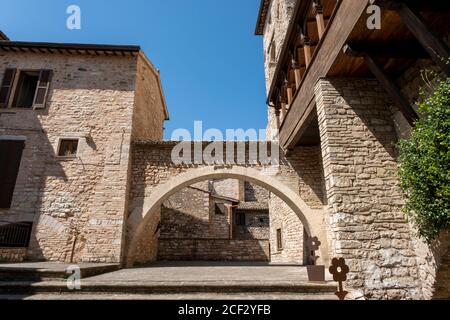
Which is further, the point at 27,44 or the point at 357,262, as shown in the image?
the point at 27,44

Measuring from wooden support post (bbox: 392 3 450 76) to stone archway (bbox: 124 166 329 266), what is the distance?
19.2ft

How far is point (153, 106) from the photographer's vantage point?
11523mm

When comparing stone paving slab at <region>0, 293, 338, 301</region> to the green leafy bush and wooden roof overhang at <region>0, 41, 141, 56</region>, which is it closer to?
the green leafy bush

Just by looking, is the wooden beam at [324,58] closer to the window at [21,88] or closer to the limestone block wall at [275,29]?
the limestone block wall at [275,29]

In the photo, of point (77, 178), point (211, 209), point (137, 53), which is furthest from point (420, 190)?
point (211, 209)

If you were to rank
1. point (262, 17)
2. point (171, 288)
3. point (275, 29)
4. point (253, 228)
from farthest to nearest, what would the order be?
point (253, 228), point (262, 17), point (275, 29), point (171, 288)

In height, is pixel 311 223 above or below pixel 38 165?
below

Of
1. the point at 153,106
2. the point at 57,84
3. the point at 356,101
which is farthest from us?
the point at 153,106

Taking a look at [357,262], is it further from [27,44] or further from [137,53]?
[27,44]

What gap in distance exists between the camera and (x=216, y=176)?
29.2 ft

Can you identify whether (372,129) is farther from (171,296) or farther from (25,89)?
(25,89)

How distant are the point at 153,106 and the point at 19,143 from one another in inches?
195

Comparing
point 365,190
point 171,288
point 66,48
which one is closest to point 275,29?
point 66,48

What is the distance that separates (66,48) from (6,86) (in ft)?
8.19
